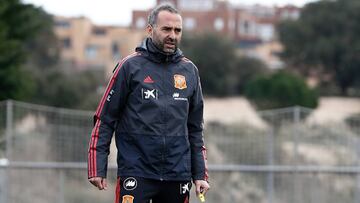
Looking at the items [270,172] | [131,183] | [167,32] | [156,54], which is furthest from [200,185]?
[270,172]

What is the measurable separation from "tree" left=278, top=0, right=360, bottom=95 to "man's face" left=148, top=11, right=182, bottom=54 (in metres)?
54.6

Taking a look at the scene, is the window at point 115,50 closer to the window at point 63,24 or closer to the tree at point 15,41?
the window at point 63,24

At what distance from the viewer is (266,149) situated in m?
14.6

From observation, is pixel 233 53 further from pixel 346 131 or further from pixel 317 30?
pixel 346 131

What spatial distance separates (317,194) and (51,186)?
3265 mm

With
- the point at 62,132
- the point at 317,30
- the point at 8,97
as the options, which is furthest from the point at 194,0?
the point at 62,132

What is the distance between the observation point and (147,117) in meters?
→ 7.12

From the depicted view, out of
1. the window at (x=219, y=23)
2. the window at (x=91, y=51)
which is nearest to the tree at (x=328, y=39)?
the window at (x=219, y=23)

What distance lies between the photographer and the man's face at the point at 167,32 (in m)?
7.14

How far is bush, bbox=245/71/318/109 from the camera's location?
45412 millimetres

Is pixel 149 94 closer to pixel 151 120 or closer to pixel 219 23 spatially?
pixel 151 120

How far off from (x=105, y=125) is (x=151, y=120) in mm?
312

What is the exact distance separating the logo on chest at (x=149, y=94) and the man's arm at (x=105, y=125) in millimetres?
124

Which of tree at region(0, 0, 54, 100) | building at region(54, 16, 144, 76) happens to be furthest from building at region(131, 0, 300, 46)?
tree at region(0, 0, 54, 100)
